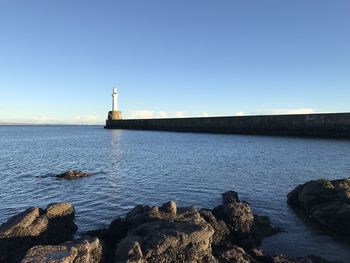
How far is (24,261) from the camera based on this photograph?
6848mm

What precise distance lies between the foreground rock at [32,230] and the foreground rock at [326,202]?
27.8 ft

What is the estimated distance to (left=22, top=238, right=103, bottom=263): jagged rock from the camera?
697 centimetres

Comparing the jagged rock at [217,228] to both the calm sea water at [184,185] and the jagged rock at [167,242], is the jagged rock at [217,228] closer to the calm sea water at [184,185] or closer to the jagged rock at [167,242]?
the jagged rock at [167,242]

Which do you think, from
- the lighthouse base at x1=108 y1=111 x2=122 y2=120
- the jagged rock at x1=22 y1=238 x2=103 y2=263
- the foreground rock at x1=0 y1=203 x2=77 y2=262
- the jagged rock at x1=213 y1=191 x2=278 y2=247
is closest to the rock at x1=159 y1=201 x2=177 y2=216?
the jagged rock at x1=213 y1=191 x2=278 y2=247

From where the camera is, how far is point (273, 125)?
6356cm

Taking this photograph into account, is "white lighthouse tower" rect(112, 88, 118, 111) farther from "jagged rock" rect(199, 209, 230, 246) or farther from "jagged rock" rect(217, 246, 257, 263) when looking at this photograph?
"jagged rock" rect(217, 246, 257, 263)

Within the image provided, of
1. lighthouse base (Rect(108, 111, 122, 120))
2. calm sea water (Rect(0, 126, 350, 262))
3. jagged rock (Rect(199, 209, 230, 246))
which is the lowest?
calm sea water (Rect(0, 126, 350, 262))

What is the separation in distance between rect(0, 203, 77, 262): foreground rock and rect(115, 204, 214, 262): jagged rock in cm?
248

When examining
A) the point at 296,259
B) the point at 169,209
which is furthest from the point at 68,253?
the point at 296,259

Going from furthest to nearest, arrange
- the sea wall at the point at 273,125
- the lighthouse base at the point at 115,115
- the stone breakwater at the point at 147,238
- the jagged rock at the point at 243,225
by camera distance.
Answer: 1. the lighthouse base at the point at 115,115
2. the sea wall at the point at 273,125
3. the jagged rock at the point at 243,225
4. the stone breakwater at the point at 147,238

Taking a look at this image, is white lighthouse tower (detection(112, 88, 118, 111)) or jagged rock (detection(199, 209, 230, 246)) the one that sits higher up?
white lighthouse tower (detection(112, 88, 118, 111))

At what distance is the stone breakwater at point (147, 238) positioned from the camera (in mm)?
7848

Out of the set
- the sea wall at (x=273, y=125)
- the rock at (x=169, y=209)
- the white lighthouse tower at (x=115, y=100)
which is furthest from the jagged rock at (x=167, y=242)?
the white lighthouse tower at (x=115, y=100)

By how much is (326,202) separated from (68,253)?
32.2ft
